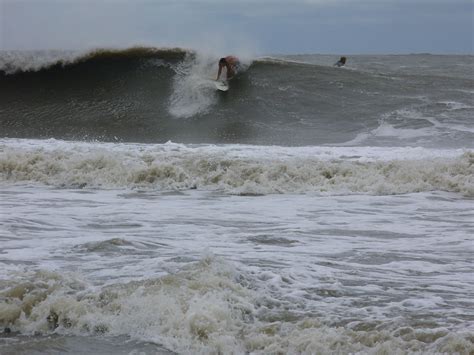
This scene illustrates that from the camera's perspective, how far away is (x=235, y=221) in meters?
7.42

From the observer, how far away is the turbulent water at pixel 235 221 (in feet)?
14.1

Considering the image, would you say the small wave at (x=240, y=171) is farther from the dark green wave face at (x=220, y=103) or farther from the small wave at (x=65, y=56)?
the small wave at (x=65, y=56)

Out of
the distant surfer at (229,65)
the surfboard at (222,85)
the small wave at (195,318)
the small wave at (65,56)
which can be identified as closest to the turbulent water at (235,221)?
the small wave at (195,318)

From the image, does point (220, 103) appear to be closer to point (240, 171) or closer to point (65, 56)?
point (65, 56)

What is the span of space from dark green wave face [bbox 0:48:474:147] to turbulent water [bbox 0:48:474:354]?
8 centimetres

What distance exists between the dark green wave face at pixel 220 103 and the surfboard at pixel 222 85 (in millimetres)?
174

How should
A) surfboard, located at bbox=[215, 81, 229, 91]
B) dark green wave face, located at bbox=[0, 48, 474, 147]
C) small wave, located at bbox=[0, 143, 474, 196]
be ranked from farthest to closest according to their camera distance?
surfboard, located at bbox=[215, 81, 229, 91] → dark green wave face, located at bbox=[0, 48, 474, 147] → small wave, located at bbox=[0, 143, 474, 196]

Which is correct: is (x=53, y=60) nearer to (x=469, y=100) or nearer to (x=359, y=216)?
(x=469, y=100)

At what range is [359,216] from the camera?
779 cm

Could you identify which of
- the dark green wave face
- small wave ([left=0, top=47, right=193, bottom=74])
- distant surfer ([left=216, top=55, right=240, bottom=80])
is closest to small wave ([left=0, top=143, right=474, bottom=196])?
the dark green wave face

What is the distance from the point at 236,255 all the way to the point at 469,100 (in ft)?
45.0

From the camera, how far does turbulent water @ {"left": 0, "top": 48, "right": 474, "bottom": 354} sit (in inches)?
170

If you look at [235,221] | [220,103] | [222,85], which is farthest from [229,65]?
[235,221]

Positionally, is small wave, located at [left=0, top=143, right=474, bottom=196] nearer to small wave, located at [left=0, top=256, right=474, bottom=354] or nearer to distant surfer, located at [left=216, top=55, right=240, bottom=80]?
small wave, located at [left=0, top=256, right=474, bottom=354]
